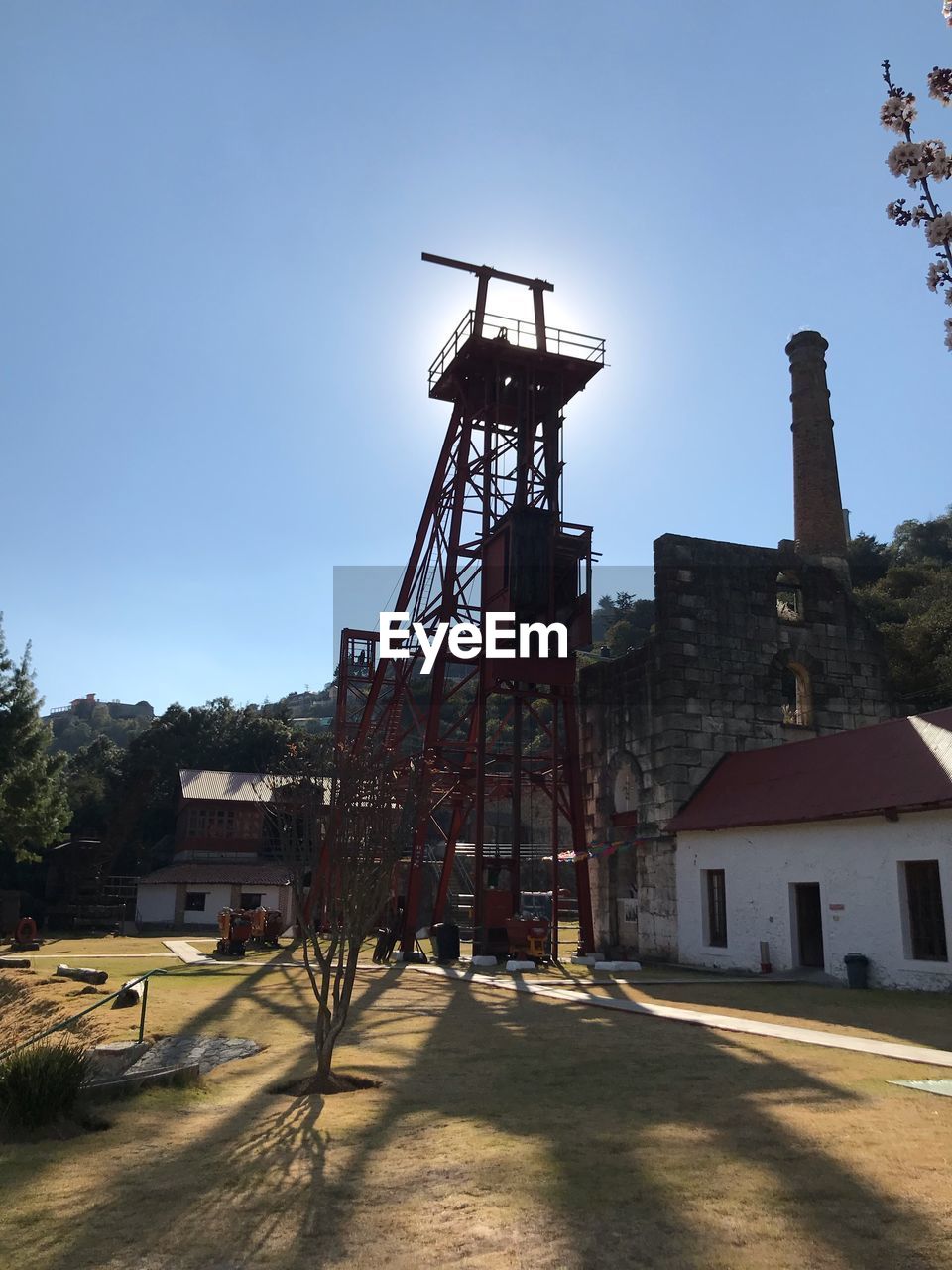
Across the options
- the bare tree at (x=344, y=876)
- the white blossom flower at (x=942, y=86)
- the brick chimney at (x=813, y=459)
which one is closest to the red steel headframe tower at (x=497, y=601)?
the bare tree at (x=344, y=876)

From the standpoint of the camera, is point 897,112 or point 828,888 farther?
point 828,888

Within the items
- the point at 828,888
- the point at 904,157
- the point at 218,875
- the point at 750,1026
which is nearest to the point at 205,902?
the point at 218,875

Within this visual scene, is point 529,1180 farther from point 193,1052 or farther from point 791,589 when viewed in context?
point 791,589

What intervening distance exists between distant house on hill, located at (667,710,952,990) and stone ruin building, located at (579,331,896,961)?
1152 mm

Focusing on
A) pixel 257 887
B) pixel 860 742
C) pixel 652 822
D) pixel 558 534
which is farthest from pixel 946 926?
pixel 257 887

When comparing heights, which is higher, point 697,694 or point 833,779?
point 697,694

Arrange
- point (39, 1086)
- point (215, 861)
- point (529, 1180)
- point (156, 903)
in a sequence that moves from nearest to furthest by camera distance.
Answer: point (529, 1180) → point (39, 1086) → point (156, 903) → point (215, 861)

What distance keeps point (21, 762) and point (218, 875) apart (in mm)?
14072

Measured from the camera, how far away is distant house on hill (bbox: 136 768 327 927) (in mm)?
42000

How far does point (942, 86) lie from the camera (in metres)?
5.89

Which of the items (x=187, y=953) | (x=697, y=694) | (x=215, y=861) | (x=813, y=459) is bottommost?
(x=187, y=953)

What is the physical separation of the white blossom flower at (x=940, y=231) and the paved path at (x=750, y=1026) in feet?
24.4

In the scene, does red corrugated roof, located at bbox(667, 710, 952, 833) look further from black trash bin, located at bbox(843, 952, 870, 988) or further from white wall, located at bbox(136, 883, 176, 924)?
white wall, located at bbox(136, 883, 176, 924)

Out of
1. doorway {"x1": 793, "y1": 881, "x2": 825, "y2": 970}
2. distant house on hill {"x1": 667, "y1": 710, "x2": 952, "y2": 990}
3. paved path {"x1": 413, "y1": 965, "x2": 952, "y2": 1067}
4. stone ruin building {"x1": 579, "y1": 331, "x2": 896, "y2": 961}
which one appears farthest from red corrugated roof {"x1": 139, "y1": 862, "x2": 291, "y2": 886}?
paved path {"x1": 413, "y1": 965, "x2": 952, "y2": 1067}
